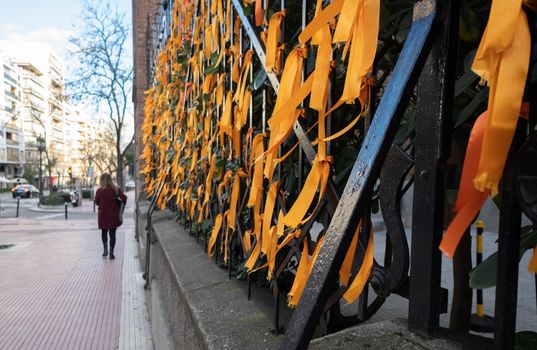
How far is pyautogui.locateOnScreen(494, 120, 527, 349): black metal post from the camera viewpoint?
90 cm

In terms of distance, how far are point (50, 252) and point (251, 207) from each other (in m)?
11.0

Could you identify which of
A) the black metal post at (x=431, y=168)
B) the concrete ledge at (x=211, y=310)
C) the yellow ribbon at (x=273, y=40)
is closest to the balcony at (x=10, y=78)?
the concrete ledge at (x=211, y=310)

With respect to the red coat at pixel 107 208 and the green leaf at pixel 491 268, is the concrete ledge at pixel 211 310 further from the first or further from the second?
the red coat at pixel 107 208

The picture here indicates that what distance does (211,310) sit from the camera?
203cm

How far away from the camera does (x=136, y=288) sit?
24.4 feet

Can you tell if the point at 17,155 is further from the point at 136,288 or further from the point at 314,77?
the point at 314,77

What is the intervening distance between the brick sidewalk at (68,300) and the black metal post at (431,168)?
434 cm

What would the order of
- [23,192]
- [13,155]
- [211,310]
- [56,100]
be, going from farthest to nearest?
[13,155]
[23,192]
[56,100]
[211,310]

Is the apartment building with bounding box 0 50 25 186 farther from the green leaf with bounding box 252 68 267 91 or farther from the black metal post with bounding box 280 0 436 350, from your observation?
the black metal post with bounding box 280 0 436 350

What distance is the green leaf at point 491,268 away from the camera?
976mm

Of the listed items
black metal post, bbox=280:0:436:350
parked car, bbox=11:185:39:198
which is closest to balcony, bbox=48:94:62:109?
parked car, bbox=11:185:39:198

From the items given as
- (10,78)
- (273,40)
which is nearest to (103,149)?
(10,78)

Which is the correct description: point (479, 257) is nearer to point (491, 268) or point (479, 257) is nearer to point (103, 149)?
point (491, 268)

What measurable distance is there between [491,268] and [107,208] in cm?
1042
